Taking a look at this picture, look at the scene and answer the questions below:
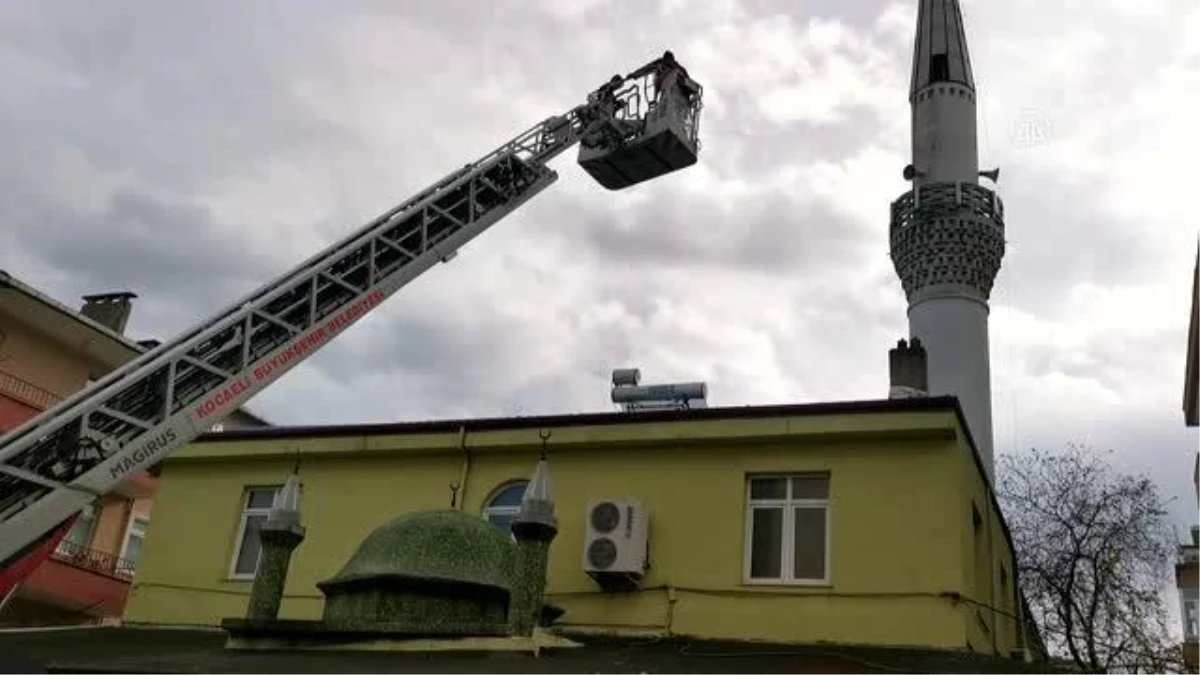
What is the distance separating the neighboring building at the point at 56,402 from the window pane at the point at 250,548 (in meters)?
8.55

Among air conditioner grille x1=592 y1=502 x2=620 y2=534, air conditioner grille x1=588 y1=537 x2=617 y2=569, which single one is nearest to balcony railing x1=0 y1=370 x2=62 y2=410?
air conditioner grille x1=592 y1=502 x2=620 y2=534

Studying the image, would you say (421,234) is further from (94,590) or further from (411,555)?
(94,590)

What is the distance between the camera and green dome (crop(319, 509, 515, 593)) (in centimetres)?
1419

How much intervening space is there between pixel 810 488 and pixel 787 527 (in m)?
0.70

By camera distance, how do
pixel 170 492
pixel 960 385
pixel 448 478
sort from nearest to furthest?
pixel 448 478
pixel 170 492
pixel 960 385

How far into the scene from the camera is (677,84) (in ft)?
66.2

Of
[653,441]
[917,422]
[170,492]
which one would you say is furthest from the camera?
[170,492]

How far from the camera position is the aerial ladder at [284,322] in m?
12.2

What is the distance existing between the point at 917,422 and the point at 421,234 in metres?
8.23

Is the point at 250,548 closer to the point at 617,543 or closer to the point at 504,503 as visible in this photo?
the point at 504,503

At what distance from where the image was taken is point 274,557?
15.7m

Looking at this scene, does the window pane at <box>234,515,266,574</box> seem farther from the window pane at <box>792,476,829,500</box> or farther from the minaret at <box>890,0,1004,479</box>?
the minaret at <box>890,0,1004,479</box>

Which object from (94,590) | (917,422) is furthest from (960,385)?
(94,590)

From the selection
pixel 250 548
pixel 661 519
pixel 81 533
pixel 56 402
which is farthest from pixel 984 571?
pixel 81 533
